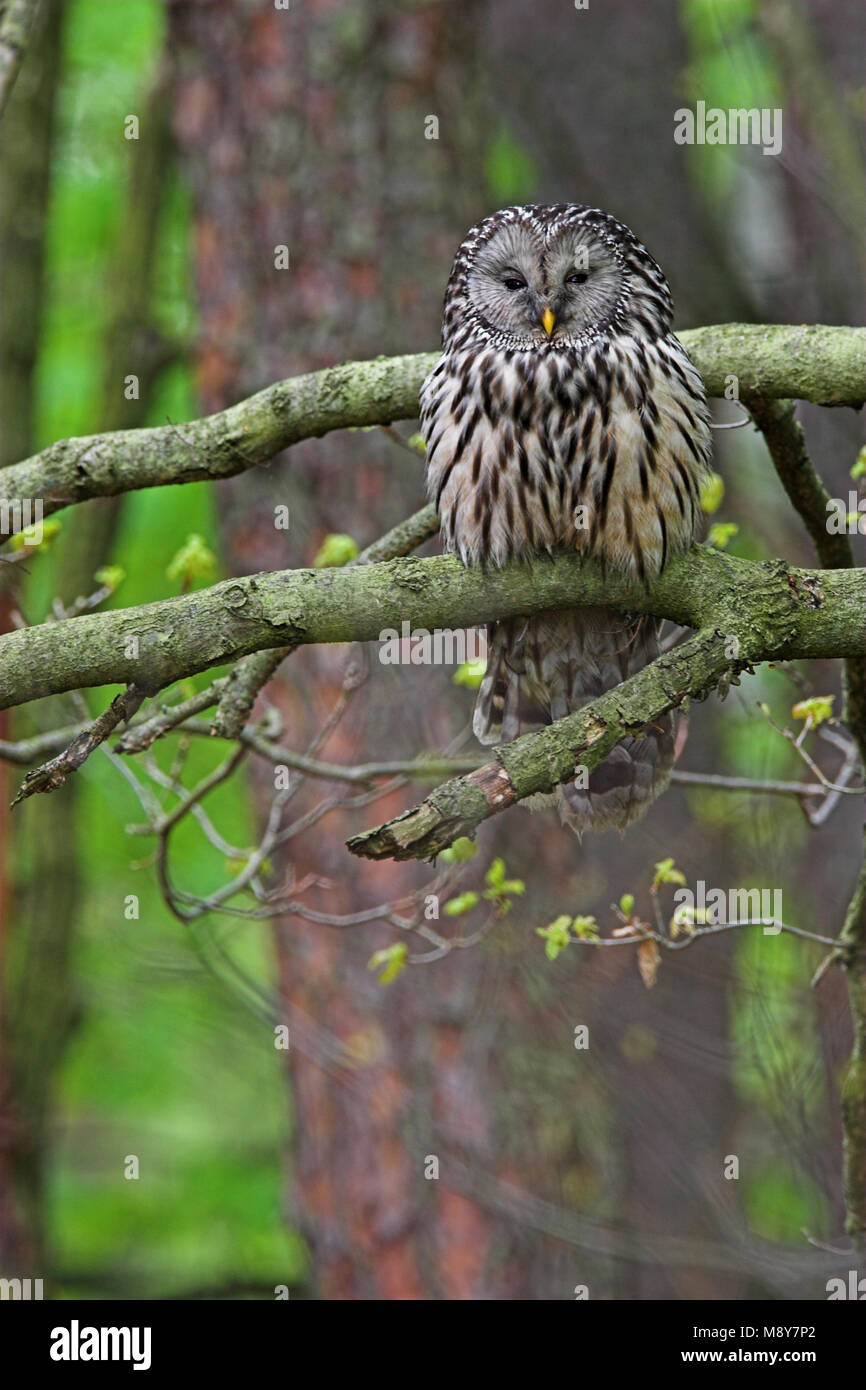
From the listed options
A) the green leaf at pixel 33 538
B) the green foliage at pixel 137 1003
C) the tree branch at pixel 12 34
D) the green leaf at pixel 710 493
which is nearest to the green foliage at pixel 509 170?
the green foliage at pixel 137 1003

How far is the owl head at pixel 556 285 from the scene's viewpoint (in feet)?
14.8

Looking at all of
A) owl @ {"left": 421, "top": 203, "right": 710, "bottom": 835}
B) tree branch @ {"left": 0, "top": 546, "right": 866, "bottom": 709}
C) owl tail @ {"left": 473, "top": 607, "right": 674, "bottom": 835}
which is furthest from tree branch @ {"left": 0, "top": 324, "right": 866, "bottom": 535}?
owl tail @ {"left": 473, "top": 607, "right": 674, "bottom": 835}

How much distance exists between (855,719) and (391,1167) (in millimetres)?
3828

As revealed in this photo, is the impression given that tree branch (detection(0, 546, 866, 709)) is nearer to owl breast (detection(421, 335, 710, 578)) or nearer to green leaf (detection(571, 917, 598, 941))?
owl breast (detection(421, 335, 710, 578))

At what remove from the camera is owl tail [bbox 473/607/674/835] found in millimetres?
4637

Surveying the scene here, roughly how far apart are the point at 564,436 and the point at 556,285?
1.57ft

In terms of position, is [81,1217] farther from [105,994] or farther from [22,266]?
[22,266]

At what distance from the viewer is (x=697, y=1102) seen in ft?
30.8

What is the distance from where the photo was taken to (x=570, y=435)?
4.41 meters

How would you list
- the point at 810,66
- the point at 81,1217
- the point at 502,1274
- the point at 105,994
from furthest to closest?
the point at 81,1217 → the point at 105,994 → the point at 810,66 → the point at 502,1274

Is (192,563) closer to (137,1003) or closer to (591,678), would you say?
(591,678)

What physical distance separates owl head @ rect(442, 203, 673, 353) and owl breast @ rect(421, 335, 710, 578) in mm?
67

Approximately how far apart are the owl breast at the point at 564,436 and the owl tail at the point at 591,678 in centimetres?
38

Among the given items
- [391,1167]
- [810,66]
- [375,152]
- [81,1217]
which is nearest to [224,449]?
[375,152]
